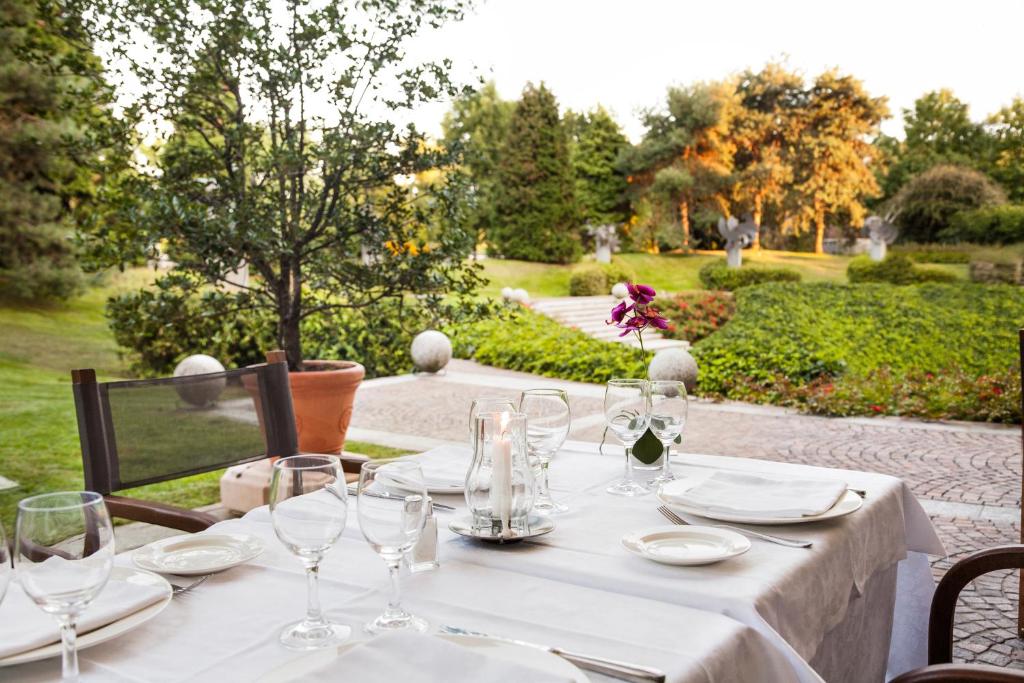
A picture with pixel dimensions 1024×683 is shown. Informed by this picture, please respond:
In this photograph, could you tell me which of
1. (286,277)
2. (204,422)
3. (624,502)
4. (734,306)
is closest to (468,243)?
(286,277)

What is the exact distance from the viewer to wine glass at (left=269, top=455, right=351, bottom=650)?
1.07m

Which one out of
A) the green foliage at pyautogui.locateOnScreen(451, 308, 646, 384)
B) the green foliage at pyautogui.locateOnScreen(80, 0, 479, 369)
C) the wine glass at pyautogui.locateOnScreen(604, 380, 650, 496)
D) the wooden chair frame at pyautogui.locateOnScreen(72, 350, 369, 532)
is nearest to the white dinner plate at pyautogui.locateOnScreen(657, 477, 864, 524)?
the wine glass at pyautogui.locateOnScreen(604, 380, 650, 496)

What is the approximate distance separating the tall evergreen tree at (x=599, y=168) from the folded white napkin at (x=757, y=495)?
2364 centimetres

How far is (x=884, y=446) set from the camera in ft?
19.7

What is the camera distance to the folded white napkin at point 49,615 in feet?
3.32

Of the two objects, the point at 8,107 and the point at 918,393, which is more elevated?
the point at 8,107

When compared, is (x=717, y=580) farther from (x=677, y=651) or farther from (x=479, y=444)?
(x=479, y=444)

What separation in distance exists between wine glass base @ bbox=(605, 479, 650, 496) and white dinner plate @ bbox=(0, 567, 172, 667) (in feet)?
3.04

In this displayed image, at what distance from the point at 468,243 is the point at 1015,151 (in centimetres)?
1861

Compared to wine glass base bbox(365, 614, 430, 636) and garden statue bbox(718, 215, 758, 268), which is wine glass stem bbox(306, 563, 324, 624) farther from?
garden statue bbox(718, 215, 758, 268)

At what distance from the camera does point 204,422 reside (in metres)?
2.31

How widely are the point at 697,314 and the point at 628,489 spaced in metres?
13.7

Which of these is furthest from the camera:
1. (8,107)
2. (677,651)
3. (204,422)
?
(8,107)

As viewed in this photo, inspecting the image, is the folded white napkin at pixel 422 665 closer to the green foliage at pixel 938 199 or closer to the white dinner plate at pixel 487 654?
the white dinner plate at pixel 487 654
